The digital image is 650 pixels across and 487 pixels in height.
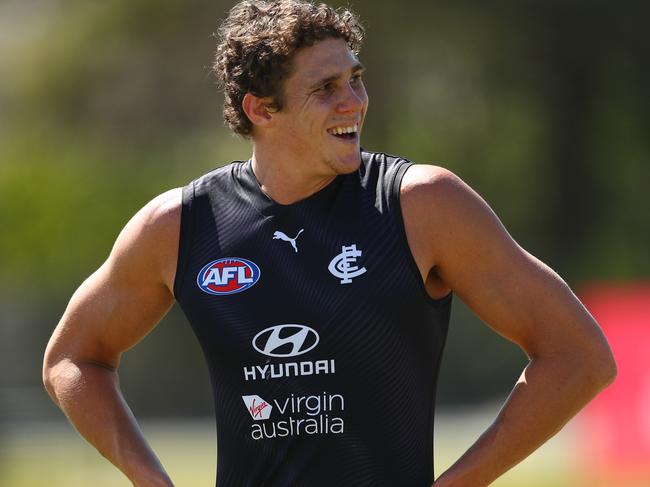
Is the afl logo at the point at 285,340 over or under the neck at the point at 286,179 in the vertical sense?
under

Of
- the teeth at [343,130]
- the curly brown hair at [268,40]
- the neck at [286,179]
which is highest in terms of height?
the curly brown hair at [268,40]

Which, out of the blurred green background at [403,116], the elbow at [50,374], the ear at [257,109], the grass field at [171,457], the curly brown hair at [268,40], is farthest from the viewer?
the blurred green background at [403,116]

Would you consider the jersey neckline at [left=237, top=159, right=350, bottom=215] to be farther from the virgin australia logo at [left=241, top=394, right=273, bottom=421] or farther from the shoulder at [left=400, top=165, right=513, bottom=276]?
the virgin australia logo at [left=241, top=394, right=273, bottom=421]

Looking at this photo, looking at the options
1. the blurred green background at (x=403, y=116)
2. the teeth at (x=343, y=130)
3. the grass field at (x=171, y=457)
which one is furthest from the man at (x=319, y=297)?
the blurred green background at (x=403, y=116)

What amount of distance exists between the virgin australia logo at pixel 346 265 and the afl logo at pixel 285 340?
20cm

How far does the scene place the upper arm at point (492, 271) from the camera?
13.8ft

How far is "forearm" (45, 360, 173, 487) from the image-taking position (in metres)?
4.64

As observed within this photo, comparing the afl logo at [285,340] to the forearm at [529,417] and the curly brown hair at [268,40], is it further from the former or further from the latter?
the curly brown hair at [268,40]

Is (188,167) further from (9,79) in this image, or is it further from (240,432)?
(240,432)

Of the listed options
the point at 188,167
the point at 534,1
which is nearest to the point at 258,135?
the point at 534,1

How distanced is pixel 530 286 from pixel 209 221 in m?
1.12

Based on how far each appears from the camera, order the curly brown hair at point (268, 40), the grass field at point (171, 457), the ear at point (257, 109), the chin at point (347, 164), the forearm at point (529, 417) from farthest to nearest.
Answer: the grass field at point (171, 457) → the ear at point (257, 109) → the curly brown hair at point (268, 40) → the chin at point (347, 164) → the forearm at point (529, 417)

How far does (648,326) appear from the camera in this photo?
12.9 metres

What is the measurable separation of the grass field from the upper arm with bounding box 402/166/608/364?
9112 mm
